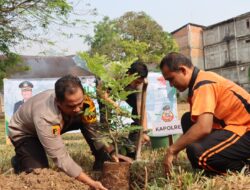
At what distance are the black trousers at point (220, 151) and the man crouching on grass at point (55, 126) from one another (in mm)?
850

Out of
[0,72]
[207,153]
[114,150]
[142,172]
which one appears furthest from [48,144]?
[0,72]

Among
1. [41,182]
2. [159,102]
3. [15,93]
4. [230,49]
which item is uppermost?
[230,49]

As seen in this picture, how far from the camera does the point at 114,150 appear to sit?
12.8ft

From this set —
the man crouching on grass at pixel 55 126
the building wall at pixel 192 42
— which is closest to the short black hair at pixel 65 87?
the man crouching on grass at pixel 55 126

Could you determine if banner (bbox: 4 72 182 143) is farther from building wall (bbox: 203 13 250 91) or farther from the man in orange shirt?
building wall (bbox: 203 13 250 91)

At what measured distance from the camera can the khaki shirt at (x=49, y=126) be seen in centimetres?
333

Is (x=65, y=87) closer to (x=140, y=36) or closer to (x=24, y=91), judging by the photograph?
(x=24, y=91)

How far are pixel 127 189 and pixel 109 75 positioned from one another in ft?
3.56

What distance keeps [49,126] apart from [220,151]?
5.00 feet

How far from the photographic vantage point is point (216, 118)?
11.6ft

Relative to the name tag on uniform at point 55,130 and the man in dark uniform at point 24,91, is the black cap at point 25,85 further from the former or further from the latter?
the name tag on uniform at point 55,130

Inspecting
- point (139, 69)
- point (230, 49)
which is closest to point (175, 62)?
point (139, 69)

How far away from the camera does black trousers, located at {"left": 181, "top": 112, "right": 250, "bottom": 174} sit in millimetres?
3318

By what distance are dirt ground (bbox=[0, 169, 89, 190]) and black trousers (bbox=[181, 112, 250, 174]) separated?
113 centimetres
